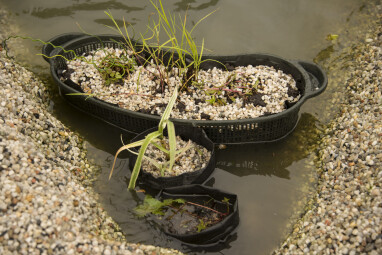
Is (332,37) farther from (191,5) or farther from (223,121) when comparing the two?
(223,121)

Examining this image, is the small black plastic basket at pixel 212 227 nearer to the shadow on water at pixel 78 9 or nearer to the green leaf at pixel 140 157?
the green leaf at pixel 140 157

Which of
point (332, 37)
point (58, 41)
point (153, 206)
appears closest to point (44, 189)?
point (153, 206)

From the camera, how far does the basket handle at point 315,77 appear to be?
10.9ft

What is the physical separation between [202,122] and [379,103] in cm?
145

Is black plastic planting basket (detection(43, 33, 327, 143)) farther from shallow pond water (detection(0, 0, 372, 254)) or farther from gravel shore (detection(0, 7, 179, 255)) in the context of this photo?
gravel shore (detection(0, 7, 179, 255))

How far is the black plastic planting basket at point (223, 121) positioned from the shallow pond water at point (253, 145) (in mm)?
99

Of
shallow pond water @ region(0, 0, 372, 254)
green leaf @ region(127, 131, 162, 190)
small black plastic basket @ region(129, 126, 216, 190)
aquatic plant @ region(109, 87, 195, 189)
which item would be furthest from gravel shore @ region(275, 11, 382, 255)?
green leaf @ region(127, 131, 162, 190)

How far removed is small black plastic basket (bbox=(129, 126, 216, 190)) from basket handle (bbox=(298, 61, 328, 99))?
0.90m

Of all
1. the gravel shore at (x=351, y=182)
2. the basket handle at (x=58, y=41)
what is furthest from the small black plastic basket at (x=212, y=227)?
the basket handle at (x=58, y=41)

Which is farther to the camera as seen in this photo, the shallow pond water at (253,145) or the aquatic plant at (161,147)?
the shallow pond water at (253,145)

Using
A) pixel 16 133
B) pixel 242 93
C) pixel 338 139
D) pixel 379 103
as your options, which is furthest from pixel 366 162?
pixel 16 133

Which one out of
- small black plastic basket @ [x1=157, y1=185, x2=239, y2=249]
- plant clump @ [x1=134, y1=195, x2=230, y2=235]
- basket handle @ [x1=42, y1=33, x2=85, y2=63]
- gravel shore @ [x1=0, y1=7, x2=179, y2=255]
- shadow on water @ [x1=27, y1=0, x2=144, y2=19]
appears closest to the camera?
gravel shore @ [x1=0, y1=7, x2=179, y2=255]

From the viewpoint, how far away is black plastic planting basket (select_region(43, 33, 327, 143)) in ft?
10.6

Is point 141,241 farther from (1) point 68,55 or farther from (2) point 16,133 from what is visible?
(1) point 68,55
